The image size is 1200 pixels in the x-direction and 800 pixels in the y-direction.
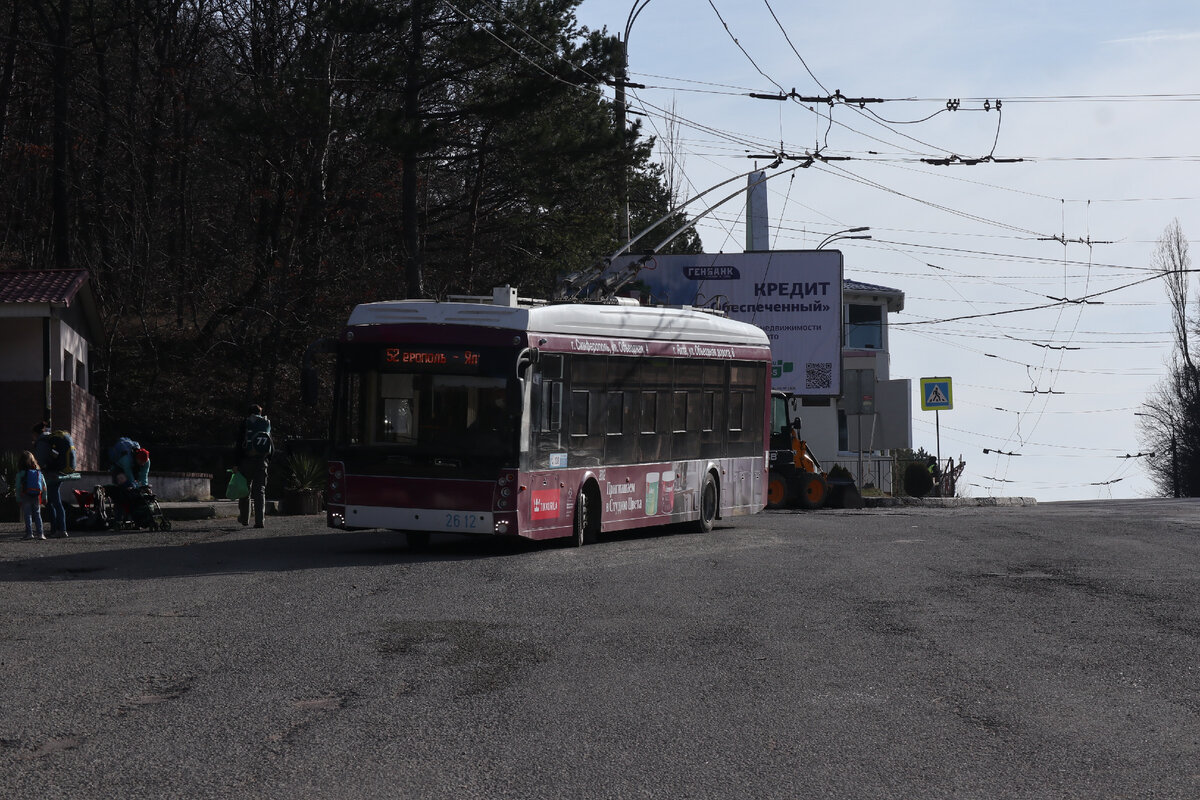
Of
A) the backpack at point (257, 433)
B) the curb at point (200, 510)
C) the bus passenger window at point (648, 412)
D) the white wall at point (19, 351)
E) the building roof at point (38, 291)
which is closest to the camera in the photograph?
the bus passenger window at point (648, 412)

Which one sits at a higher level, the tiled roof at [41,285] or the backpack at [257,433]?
the tiled roof at [41,285]

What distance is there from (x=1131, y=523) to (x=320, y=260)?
68.2ft

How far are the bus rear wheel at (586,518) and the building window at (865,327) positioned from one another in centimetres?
4612

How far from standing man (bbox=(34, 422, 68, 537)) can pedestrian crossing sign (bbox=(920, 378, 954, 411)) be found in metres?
28.6

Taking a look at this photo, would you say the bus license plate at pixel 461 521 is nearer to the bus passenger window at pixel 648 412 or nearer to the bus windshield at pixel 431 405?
the bus windshield at pixel 431 405

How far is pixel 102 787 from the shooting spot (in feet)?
19.8

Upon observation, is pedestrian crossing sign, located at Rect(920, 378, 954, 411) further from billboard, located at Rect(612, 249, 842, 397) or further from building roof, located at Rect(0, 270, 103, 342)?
building roof, located at Rect(0, 270, 103, 342)

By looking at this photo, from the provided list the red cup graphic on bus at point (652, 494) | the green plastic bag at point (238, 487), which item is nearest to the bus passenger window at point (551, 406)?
the red cup graphic on bus at point (652, 494)

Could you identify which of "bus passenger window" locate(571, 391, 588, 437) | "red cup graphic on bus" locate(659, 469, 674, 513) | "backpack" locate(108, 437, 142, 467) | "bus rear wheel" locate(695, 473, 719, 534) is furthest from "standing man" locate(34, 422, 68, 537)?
"bus rear wheel" locate(695, 473, 719, 534)

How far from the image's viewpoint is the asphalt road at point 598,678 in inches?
249

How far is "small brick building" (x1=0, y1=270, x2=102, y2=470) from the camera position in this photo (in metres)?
26.8

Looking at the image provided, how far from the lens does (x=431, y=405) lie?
16828 mm

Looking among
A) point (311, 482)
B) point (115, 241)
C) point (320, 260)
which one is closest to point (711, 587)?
point (311, 482)

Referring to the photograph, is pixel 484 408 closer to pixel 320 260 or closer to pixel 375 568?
pixel 375 568
